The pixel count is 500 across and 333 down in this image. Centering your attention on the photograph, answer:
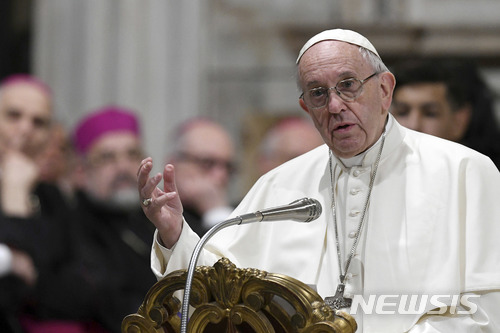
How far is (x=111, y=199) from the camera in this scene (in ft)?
20.9

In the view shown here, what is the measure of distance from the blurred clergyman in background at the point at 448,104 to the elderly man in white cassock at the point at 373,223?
1195 millimetres

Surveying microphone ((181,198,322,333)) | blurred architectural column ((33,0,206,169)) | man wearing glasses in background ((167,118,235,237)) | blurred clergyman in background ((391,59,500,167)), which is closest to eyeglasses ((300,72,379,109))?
microphone ((181,198,322,333))

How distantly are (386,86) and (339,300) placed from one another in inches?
29.3

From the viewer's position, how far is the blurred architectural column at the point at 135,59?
8.41 meters

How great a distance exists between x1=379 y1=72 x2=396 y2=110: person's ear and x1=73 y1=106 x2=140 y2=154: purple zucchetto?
3455mm

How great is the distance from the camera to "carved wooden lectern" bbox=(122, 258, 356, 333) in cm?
276

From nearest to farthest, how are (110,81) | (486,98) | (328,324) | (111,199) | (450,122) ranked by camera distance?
(328,324) < (450,122) < (486,98) < (111,199) < (110,81)

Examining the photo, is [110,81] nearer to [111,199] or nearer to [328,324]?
[111,199]

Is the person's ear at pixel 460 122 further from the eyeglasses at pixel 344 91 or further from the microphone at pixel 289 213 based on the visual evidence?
the microphone at pixel 289 213

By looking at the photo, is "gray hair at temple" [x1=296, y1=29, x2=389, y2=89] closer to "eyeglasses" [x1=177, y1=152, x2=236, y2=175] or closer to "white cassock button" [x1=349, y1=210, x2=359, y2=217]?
"white cassock button" [x1=349, y1=210, x2=359, y2=217]

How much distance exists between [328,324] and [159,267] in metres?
0.81

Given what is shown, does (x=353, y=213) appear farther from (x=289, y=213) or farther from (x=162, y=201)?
(x=162, y=201)

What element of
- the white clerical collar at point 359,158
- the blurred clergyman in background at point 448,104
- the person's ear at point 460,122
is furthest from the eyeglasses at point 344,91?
the person's ear at point 460,122

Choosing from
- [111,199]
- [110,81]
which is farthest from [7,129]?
[110,81]
